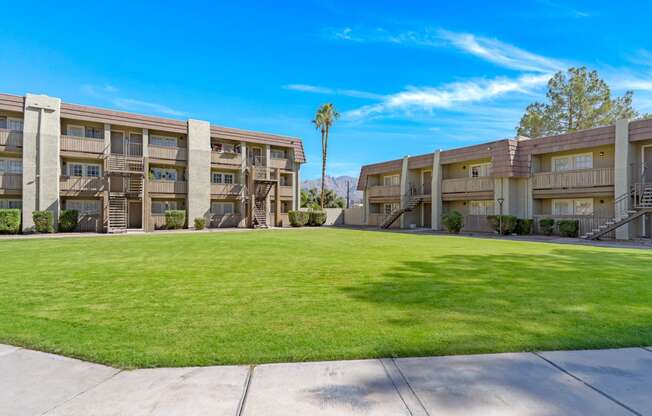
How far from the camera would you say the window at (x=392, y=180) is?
3653 centimetres

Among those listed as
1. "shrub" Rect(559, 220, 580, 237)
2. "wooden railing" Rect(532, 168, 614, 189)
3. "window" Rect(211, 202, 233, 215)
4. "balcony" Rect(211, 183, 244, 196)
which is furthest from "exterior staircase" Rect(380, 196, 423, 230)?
"window" Rect(211, 202, 233, 215)

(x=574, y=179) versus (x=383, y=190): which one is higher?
(x=383, y=190)

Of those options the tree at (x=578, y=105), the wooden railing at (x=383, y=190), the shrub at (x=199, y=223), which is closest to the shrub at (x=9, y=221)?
the shrub at (x=199, y=223)

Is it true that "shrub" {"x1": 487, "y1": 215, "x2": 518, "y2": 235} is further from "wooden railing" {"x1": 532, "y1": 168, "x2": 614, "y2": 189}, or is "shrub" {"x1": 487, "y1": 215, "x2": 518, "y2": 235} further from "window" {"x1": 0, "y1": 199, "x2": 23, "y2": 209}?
"window" {"x1": 0, "y1": 199, "x2": 23, "y2": 209}

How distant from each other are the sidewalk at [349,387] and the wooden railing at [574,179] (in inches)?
869

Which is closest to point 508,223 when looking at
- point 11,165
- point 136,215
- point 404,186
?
point 404,186

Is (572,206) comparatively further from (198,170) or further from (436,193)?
(198,170)

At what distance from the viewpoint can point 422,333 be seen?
4.00 metres

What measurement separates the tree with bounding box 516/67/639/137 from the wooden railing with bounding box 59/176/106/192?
39.7 meters

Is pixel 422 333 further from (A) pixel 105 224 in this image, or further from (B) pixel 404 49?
(A) pixel 105 224

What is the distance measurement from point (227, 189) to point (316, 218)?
9435mm

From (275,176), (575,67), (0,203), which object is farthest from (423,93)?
(0,203)

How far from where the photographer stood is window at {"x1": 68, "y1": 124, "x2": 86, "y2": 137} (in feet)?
86.1

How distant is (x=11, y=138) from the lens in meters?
23.4
